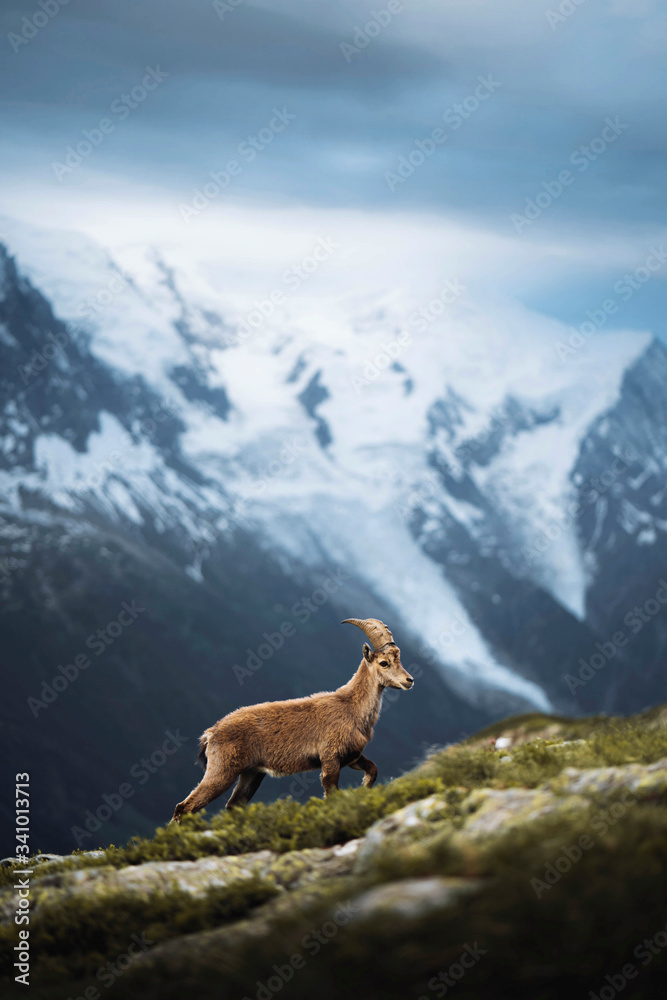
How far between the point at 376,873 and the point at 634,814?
2.69 metres

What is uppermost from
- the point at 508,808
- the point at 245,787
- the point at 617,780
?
the point at 617,780

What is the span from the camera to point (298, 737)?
16094mm

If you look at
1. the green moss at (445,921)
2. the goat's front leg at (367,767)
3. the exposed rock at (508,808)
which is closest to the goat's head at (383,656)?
the goat's front leg at (367,767)

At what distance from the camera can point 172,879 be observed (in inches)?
478

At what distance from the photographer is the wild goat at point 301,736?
15.8 meters

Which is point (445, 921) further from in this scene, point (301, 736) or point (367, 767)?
point (367, 767)

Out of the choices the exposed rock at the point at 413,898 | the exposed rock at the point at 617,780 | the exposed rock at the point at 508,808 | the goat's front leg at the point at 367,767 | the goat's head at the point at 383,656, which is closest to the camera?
the exposed rock at the point at 413,898
